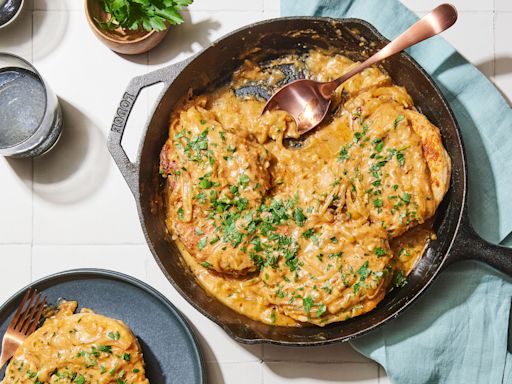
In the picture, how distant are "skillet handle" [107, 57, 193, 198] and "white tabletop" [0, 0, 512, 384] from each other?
0.46 m

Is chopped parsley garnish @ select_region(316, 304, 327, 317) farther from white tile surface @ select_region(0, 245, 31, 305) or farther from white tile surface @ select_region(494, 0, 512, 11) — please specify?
white tile surface @ select_region(494, 0, 512, 11)

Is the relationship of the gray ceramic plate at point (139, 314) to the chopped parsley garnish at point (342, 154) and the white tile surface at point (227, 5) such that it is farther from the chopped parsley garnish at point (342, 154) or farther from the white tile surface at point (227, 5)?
the white tile surface at point (227, 5)

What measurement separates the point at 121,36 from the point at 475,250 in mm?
2230

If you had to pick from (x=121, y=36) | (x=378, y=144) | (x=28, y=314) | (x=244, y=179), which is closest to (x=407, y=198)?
(x=378, y=144)

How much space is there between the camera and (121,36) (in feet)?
12.4

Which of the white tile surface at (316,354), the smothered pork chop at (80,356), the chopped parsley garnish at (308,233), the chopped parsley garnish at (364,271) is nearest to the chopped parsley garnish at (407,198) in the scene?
the chopped parsley garnish at (364,271)

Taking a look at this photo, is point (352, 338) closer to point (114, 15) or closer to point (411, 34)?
point (411, 34)

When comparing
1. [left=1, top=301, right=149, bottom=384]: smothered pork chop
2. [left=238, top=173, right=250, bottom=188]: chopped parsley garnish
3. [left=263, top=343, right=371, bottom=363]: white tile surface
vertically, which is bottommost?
[left=1, top=301, right=149, bottom=384]: smothered pork chop

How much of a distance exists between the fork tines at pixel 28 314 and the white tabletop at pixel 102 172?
26cm

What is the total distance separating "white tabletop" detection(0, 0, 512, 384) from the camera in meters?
3.77

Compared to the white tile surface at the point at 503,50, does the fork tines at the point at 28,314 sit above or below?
below

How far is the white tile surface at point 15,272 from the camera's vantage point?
3.89 meters

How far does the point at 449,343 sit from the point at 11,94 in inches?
110

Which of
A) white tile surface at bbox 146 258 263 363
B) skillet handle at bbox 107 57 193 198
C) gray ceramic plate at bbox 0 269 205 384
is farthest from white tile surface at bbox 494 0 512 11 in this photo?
gray ceramic plate at bbox 0 269 205 384
